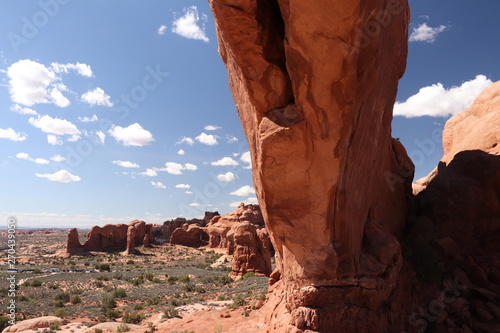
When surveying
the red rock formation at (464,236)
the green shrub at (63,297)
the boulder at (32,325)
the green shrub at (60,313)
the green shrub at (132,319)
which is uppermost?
the red rock formation at (464,236)

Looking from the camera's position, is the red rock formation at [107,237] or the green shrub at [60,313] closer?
the green shrub at [60,313]

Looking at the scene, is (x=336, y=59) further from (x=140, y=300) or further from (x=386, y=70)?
(x=140, y=300)

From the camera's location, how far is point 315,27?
15.7 ft

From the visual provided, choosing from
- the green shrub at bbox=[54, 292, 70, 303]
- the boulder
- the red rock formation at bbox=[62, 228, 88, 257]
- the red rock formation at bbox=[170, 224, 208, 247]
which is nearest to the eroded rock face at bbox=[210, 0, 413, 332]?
the boulder

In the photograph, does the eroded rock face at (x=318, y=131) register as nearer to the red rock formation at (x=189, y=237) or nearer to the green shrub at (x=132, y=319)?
the green shrub at (x=132, y=319)

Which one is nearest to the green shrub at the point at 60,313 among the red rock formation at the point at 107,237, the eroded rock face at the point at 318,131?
the eroded rock face at the point at 318,131

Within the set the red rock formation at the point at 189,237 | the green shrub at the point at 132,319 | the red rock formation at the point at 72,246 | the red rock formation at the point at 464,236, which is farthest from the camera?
the red rock formation at the point at 189,237

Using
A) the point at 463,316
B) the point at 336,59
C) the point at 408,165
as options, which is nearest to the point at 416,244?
the point at 463,316

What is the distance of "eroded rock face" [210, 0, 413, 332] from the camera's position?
5.06 metres

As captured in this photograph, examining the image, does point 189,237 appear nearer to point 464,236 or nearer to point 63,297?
point 63,297

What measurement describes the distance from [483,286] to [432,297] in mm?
1706

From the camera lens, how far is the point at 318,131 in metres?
5.50

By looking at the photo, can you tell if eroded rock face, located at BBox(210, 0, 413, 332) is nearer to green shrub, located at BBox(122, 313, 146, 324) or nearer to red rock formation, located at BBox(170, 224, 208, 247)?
green shrub, located at BBox(122, 313, 146, 324)

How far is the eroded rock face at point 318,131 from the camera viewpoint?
5.06 meters
